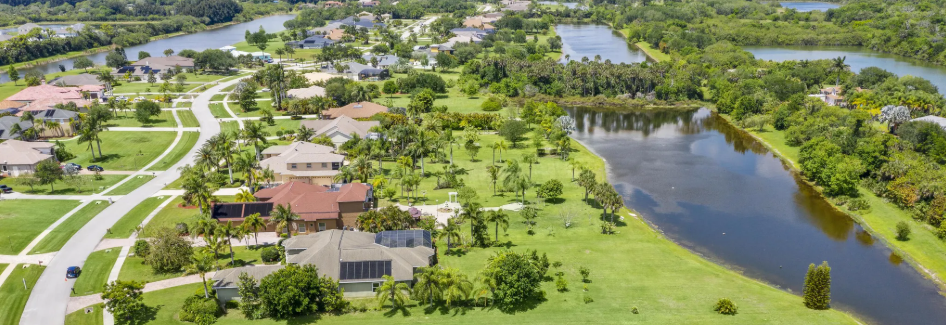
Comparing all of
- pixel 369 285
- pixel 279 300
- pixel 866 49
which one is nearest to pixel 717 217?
pixel 369 285

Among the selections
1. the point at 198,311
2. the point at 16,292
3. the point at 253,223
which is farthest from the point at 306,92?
the point at 198,311

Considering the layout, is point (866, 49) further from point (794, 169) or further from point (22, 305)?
point (22, 305)

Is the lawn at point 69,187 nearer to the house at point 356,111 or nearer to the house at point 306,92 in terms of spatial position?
the house at point 356,111

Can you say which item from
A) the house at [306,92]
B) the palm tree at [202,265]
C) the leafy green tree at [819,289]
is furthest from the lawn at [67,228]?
the leafy green tree at [819,289]

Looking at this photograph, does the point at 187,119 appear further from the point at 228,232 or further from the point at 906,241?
the point at 906,241

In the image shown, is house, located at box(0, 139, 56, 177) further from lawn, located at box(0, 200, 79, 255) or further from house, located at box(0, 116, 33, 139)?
lawn, located at box(0, 200, 79, 255)

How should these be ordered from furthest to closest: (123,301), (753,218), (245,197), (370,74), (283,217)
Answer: (370,74)
(753,218)
(245,197)
(283,217)
(123,301)
